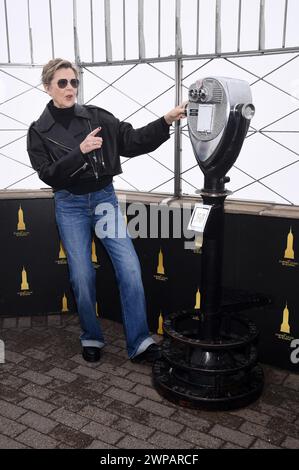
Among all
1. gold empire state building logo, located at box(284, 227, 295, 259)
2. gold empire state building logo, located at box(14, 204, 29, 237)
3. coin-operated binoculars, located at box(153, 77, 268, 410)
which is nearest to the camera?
coin-operated binoculars, located at box(153, 77, 268, 410)

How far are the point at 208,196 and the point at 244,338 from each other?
0.92 meters

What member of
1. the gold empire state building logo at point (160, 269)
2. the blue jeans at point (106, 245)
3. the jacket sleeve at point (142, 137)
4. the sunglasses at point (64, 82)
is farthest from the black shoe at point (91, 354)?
the sunglasses at point (64, 82)

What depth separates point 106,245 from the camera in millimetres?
3672

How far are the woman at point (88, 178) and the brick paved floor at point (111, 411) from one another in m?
0.26

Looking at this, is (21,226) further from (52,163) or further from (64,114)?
(64,114)

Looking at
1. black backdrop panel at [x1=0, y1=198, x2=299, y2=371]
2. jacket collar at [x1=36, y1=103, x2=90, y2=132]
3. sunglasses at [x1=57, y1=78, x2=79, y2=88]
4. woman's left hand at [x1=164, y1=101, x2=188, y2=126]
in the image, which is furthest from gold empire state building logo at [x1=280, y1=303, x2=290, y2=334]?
sunglasses at [x1=57, y1=78, x2=79, y2=88]

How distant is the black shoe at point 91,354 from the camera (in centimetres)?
378

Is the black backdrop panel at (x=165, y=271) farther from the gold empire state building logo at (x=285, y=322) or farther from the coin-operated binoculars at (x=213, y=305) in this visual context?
the coin-operated binoculars at (x=213, y=305)

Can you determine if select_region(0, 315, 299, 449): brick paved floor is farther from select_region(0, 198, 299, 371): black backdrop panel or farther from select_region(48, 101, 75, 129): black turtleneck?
select_region(48, 101, 75, 129): black turtleneck

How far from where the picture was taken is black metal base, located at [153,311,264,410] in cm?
310

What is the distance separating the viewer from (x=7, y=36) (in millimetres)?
4547

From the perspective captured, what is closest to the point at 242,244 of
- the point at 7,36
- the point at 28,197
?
the point at 28,197

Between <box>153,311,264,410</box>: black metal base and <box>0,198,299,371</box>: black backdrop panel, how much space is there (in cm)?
29

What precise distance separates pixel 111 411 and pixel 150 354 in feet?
2.10
